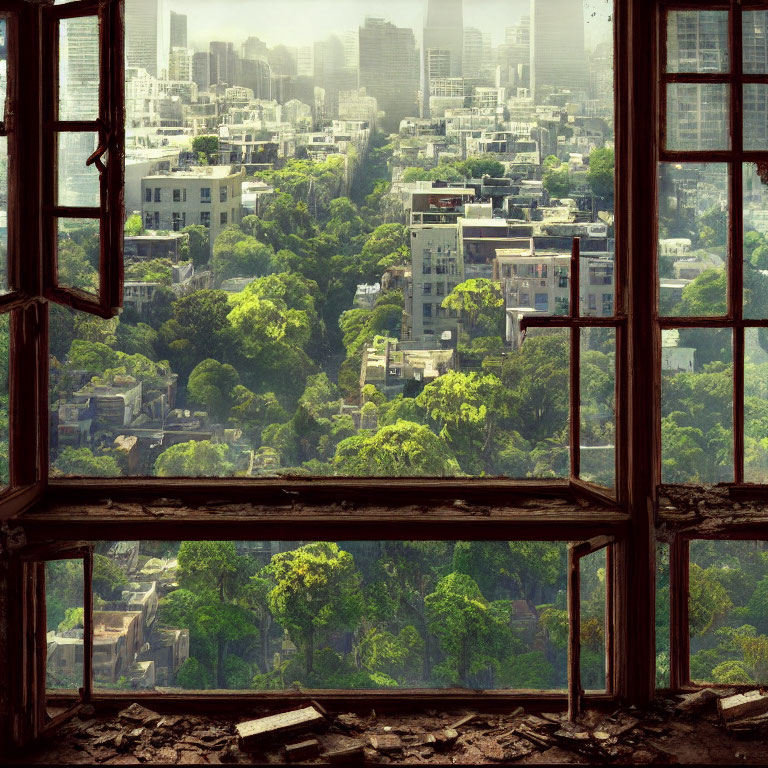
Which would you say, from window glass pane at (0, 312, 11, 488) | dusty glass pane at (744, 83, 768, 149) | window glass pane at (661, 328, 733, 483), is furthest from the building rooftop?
dusty glass pane at (744, 83, 768, 149)

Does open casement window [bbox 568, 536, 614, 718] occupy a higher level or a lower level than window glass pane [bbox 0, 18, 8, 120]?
lower

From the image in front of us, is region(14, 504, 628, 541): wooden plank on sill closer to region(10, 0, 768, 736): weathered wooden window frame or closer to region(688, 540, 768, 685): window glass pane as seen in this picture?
region(10, 0, 768, 736): weathered wooden window frame

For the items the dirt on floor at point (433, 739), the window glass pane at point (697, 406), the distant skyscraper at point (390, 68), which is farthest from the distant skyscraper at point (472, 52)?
the dirt on floor at point (433, 739)

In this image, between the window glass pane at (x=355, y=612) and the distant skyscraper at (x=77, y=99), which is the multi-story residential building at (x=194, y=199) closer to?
the distant skyscraper at (x=77, y=99)

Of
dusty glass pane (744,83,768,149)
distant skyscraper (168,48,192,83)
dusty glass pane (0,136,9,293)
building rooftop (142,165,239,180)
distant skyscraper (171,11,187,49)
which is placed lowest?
dusty glass pane (0,136,9,293)

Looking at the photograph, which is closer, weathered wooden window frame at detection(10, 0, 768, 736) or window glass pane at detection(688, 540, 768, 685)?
weathered wooden window frame at detection(10, 0, 768, 736)

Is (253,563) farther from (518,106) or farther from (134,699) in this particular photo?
(518,106)

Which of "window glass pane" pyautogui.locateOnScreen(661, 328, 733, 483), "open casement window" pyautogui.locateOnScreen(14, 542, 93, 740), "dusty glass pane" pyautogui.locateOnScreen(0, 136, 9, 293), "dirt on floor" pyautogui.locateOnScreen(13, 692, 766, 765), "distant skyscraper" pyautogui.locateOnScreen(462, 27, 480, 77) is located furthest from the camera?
"distant skyscraper" pyautogui.locateOnScreen(462, 27, 480, 77)

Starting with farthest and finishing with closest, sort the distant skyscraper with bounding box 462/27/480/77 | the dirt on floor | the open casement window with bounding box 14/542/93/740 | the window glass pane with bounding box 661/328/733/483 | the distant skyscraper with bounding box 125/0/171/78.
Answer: the distant skyscraper with bounding box 462/27/480/77, the distant skyscraper with bounding box 125/0/171/78, the window glass pane with bounding box 661/328/733/483, the open casement window with bounding box 14/542/93/740, the dirt on floor
